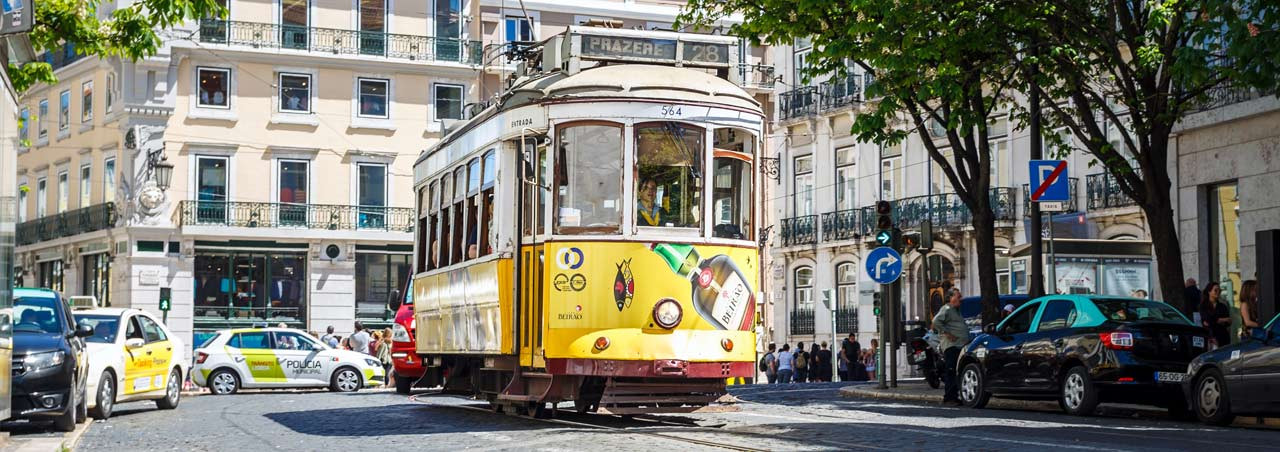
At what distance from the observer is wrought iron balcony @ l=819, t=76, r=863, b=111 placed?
50062 mm

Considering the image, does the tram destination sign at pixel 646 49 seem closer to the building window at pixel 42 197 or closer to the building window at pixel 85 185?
the building window at pixel 85 185

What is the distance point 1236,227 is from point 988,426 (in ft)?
41.5

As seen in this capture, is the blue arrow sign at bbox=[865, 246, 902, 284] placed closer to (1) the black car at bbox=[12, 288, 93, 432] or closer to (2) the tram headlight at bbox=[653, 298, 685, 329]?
(2) the tram headlight at bbox=[653, 298, 685, 329]

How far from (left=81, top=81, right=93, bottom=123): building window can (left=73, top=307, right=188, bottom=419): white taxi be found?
1190 inches

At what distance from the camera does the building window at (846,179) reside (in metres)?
51.0

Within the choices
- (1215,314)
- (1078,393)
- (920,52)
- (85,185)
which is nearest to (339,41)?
(85,185)

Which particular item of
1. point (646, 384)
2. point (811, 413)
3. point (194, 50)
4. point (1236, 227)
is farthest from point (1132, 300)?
point (194, 50)

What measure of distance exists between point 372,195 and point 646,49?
35438mm

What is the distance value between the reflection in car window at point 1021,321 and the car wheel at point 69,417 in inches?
420

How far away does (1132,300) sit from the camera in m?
19.9

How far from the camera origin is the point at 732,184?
1722 centimetres

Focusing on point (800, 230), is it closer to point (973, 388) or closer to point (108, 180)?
point (108, 180)

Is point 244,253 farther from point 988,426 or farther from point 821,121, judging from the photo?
point 988,426

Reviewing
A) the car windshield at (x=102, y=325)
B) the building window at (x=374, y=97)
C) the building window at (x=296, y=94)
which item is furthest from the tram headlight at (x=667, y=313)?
the building window at (x=374, y=97)
